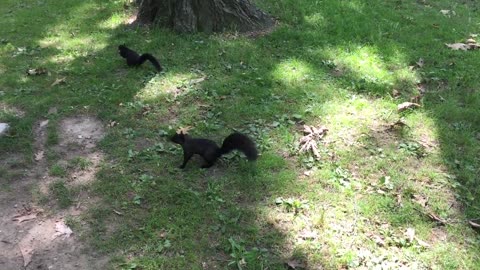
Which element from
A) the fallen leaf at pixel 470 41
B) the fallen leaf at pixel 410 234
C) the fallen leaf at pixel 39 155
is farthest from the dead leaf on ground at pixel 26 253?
the fallen leaf at pixel 470 41

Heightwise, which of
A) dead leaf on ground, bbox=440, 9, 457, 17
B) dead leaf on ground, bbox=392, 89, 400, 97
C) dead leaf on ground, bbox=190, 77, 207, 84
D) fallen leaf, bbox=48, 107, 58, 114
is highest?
dead leaf on ground, bbox=392, 89, 400, 97

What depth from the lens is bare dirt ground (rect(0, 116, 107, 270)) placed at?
3467mm

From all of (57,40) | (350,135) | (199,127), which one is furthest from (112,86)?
(350,135)

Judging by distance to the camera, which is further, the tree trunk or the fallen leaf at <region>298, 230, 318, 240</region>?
the tree trunk

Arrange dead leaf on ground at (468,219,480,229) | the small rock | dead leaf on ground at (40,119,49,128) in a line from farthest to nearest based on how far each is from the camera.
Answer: dead leaf on ground at (40,119,49,128) < the small rock < dead leaf on ground at (468,219,480,229)

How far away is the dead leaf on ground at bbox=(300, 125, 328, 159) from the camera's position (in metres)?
4.68

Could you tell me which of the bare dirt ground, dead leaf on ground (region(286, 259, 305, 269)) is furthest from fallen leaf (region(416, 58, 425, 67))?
the bare dirt ground

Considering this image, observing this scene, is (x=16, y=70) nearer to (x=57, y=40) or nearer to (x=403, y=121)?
(x=57, y=40)

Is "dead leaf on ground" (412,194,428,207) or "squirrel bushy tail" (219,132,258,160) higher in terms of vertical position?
"squirrel bushy tail" (219,132,258,160)

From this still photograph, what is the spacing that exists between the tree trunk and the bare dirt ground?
2638mm

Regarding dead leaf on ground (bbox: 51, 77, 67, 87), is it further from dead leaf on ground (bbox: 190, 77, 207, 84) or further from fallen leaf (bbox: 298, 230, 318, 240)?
fallen leaf (bbox: 298, 230, 318, 240)

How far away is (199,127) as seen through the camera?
16.6 feet

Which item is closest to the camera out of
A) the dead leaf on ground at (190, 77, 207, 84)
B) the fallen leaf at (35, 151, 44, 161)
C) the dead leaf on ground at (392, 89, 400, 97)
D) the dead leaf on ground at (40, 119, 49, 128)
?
the fallen leaf at (35, 151, 44, 161)

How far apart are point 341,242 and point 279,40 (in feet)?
13.4
